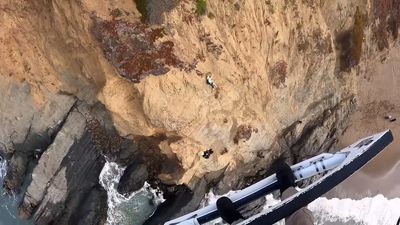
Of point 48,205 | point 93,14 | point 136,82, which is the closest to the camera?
point 93,14

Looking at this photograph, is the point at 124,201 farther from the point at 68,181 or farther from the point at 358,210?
the point at 358,210

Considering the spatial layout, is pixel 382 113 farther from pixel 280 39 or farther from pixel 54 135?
pixel 54 135

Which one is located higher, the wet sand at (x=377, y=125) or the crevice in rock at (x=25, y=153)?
the wet sand at (x=377, y=125)

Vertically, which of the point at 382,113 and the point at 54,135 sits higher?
the point at 382,113

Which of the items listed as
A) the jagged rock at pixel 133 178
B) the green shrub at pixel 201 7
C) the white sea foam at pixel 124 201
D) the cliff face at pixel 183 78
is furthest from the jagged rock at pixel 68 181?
the green shrub at pixel 201 7

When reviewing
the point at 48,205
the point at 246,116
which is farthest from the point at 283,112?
the point at 48,205

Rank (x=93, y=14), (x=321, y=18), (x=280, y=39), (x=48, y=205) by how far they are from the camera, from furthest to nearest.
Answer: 1. (x=48, y=205)
2. (x=321, y=18)
3. (x=280, y=39)
4. (x=93, y=14)

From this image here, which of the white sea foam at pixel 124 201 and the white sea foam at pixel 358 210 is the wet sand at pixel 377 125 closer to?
the white sea foam at pixel 358 210
